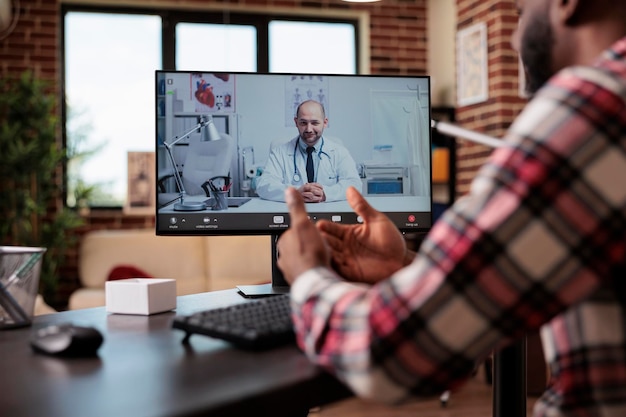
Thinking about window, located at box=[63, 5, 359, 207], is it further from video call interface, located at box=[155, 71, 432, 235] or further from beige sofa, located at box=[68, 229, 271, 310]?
video call interface, located at box=[155, 71, 432, 235]

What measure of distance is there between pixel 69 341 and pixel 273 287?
2.32 ft

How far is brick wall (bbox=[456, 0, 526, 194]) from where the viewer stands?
439 cm

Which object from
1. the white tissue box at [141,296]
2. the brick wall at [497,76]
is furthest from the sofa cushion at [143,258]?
the white tissue box at [141,296]

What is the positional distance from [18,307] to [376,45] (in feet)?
16.0

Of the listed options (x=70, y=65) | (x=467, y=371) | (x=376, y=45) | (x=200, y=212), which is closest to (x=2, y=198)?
(x=70, y=65)

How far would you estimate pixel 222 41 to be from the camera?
5.53 m

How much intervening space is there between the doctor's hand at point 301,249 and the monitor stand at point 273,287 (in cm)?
56

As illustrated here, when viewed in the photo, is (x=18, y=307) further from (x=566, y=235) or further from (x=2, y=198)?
(x=2, y=198)

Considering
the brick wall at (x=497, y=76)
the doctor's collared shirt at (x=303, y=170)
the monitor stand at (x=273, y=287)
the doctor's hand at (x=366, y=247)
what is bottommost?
the monitor stand at (x=273, y=287)

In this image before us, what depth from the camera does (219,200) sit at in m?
1.63

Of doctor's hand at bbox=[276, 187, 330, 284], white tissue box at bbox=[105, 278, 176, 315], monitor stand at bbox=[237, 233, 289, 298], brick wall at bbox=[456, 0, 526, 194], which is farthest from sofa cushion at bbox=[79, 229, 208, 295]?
doctor's hand at bbox=[276, 187, 330, 284]

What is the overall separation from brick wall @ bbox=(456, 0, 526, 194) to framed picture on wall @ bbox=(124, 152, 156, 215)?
225cm

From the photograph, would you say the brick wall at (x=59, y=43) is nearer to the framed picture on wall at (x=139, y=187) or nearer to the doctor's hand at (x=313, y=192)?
the framed picture on wall at (x=139, y=187)

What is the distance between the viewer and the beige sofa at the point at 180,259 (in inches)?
187
